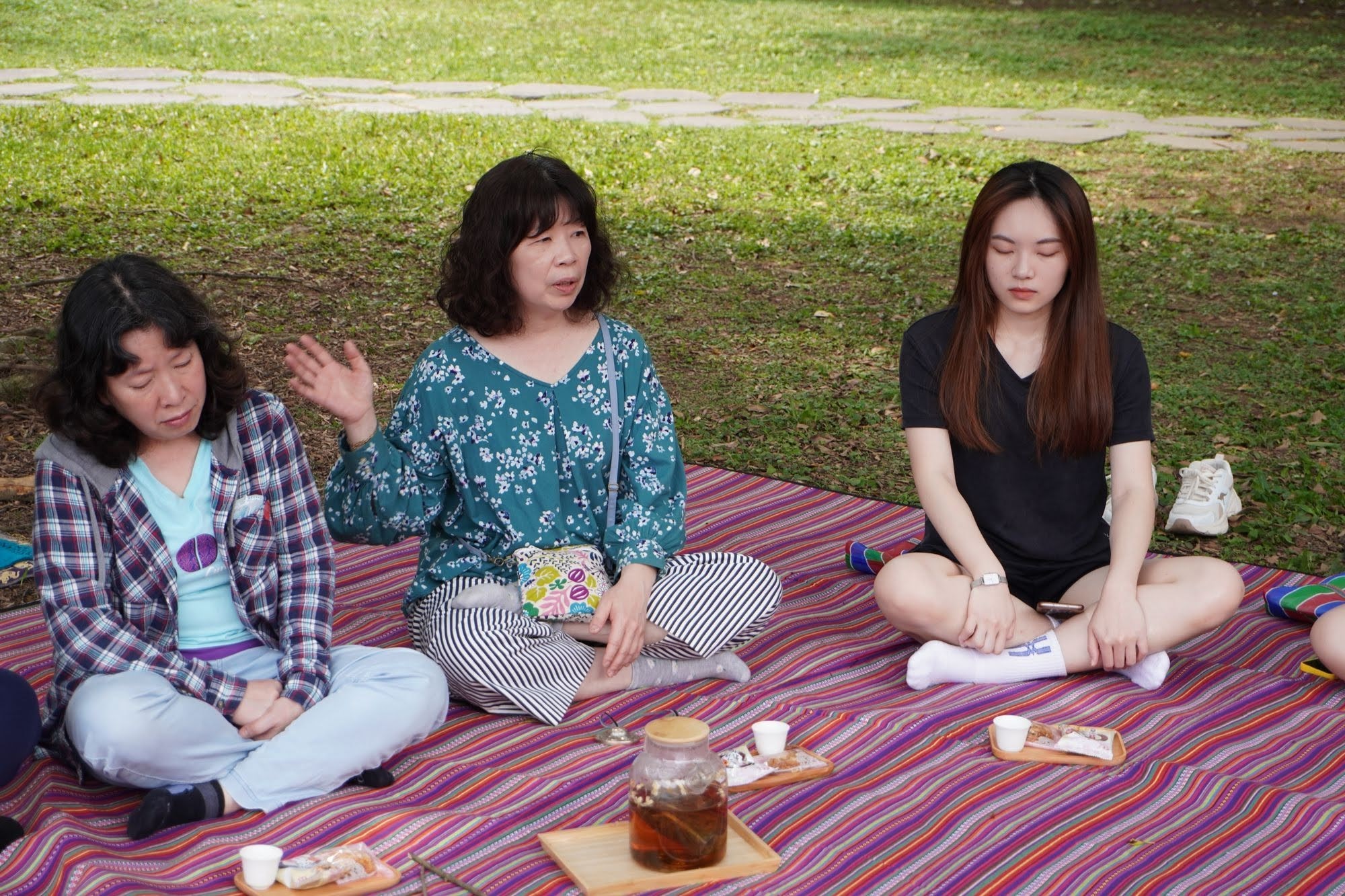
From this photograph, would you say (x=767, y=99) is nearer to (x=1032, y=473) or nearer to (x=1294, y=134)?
(x=1294, y=134)

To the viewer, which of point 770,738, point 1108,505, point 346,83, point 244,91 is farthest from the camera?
point 346,83

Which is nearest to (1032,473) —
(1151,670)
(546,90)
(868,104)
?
(1151,670)

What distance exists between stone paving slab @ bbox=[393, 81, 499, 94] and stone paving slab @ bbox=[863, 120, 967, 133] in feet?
9.96

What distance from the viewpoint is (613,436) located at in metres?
3.51

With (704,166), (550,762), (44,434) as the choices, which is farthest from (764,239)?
(550,762)

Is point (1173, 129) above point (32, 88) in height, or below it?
below

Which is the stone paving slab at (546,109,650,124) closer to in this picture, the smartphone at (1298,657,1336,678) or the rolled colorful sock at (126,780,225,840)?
the smartphone at (1298,657,1336,678)

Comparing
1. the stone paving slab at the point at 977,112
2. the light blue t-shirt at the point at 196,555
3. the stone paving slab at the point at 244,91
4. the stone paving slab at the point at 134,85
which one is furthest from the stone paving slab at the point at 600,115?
the light blue t-shirt at the point at 196,555

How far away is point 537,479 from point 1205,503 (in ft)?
7.47

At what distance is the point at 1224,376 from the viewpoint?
20.1 feet

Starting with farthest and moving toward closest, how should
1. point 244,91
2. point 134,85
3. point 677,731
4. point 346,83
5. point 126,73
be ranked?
1. point 346,83
2. point 126,73
3. point 244,91
4. point 134,85
5. point 677,731

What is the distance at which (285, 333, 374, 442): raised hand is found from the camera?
299 centimetres

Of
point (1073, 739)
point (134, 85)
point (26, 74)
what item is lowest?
point (1073, 739)

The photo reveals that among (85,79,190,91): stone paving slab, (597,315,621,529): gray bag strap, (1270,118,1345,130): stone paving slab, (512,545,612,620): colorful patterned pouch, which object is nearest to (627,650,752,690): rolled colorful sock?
(512,545,612,620): colorful patterned pouch
